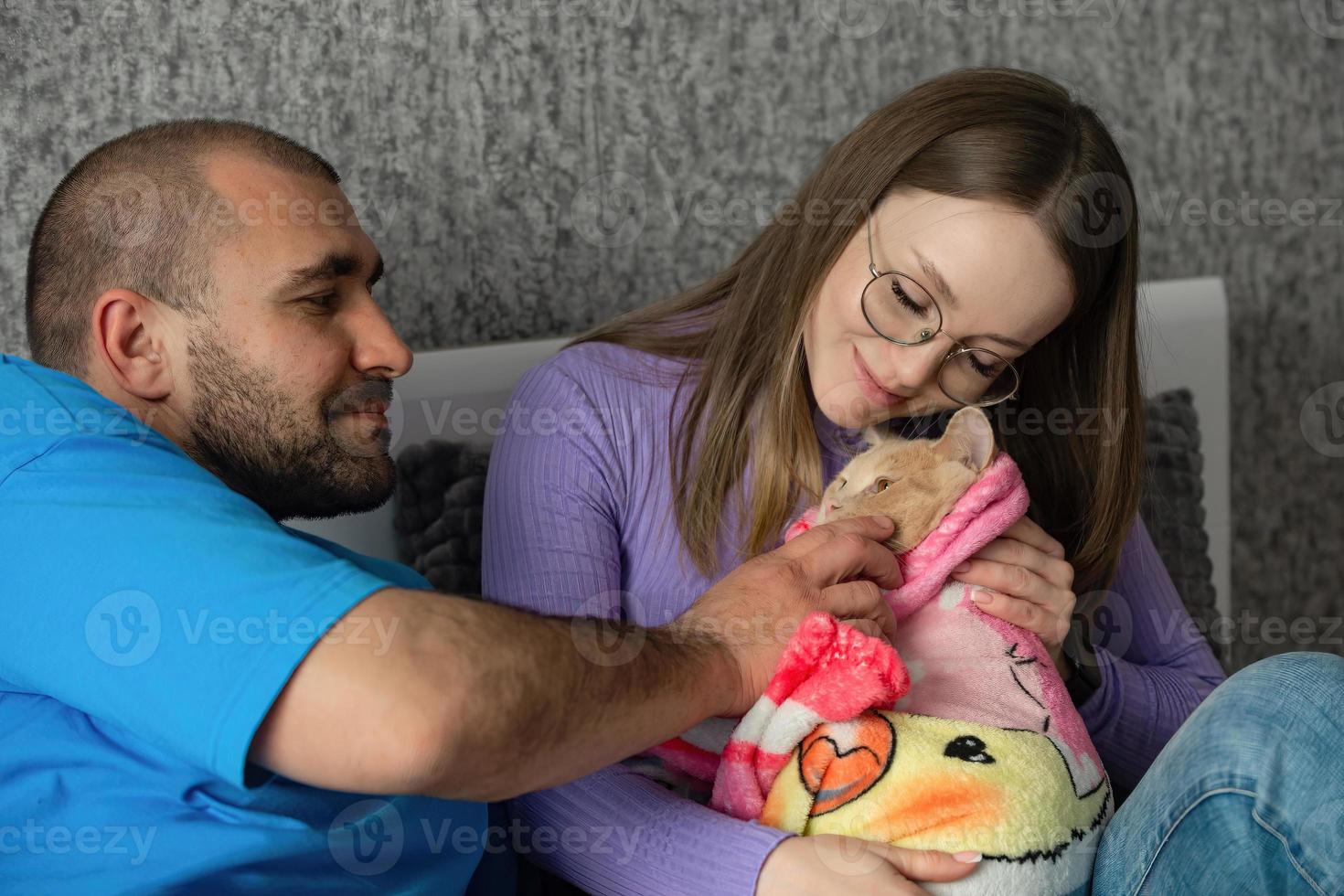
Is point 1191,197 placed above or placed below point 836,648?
above

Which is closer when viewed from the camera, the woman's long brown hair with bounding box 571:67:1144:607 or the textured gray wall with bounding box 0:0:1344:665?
the woman's long brown hair with bounding box 571:67:1144:607

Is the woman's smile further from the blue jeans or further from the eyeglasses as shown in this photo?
the blue jeans

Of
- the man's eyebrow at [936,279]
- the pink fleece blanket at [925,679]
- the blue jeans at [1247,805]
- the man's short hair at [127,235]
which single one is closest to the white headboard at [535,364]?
the man's short hair at [127,235]

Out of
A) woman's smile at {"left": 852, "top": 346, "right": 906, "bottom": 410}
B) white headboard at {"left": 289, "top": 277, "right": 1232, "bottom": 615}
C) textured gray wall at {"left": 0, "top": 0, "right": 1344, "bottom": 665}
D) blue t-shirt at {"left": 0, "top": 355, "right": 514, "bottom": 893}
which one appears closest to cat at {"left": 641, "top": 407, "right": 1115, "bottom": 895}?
woman's smile at {"left": 852, "top": 346, "right": 906, "bottom": 410}

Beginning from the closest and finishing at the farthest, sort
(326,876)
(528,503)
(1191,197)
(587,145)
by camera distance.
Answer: (326,876), (528,503), (587,145), (1191,197)

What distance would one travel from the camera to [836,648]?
1000mm

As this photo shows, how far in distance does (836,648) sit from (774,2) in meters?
1.27

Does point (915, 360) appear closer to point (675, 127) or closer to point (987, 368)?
point (987, 368)

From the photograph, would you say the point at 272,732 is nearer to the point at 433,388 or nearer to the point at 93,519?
the point at 93,519

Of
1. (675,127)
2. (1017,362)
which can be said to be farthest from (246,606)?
(675,127)

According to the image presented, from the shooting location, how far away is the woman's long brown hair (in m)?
1.25

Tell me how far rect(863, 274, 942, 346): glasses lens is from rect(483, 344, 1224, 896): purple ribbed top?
9.1 inches

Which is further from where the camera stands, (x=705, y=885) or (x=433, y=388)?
(x=433, y=388)

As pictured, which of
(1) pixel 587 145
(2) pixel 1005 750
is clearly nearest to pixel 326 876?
(2) pixel 1005 750
